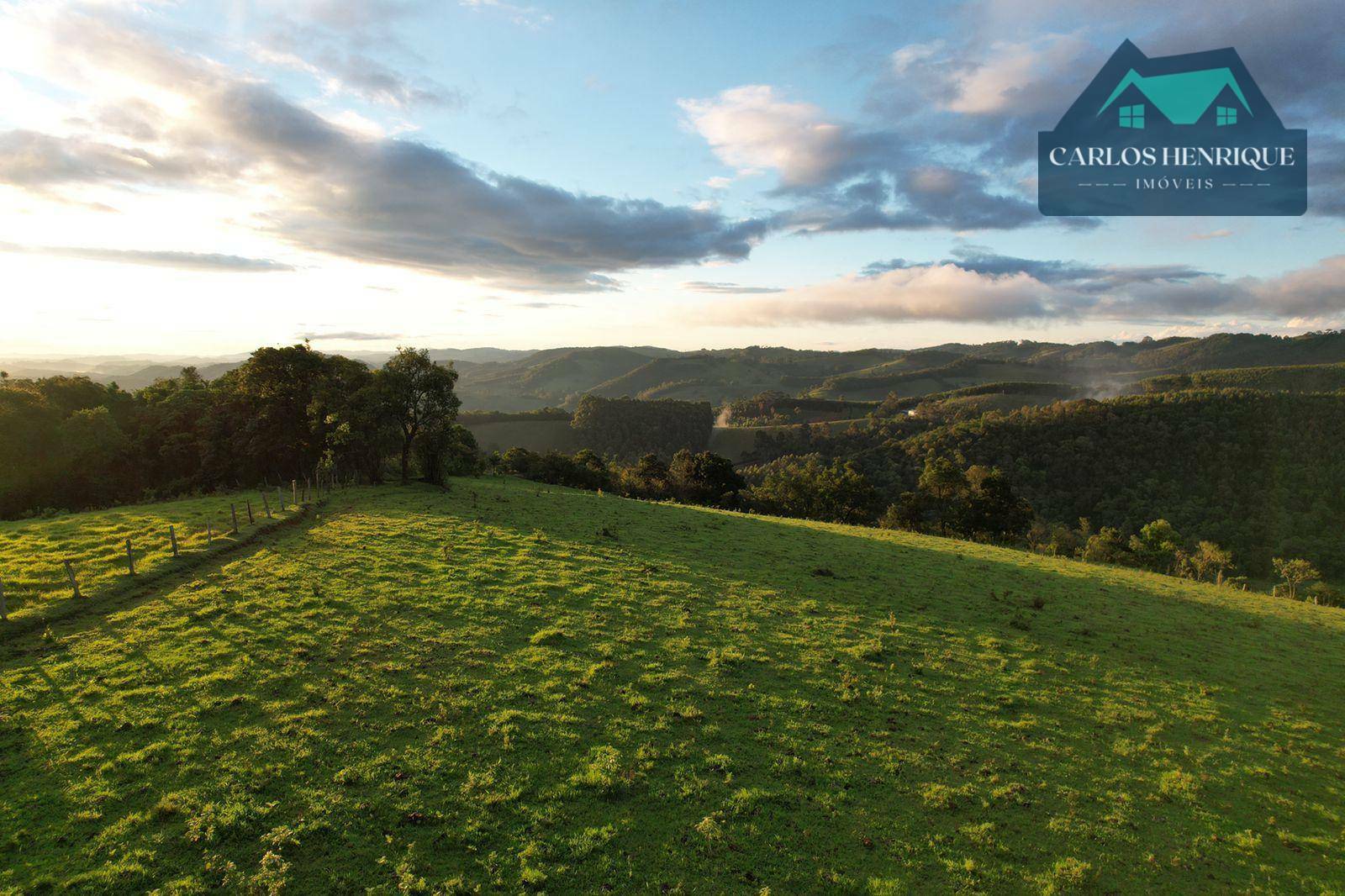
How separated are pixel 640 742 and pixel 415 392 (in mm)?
39735

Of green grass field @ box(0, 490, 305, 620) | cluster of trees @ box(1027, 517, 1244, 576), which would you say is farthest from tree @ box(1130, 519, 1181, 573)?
green grass field @ box(0, 490, 305, 620)

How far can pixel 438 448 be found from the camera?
4619 cm

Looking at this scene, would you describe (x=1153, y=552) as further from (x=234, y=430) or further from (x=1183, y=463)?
(x=1183, y=463)

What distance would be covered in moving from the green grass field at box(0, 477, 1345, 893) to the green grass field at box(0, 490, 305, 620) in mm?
2503

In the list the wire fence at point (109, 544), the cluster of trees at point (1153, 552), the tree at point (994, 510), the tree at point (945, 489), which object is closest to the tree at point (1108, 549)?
the cluster of trees at point (1153, 552)

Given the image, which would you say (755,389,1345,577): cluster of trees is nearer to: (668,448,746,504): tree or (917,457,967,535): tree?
(917,457,967,535): tree

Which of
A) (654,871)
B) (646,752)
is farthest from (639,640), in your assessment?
(654,871)

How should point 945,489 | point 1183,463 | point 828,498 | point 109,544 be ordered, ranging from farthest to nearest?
point 1183,463
point 828,498
point 945,489
point 109,544

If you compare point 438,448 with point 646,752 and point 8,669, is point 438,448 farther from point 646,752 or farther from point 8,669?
point 646,752

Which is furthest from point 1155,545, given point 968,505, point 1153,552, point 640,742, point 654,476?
point 640,742

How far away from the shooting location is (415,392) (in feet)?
146

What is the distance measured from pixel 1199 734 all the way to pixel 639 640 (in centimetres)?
1602

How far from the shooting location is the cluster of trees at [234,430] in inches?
1719

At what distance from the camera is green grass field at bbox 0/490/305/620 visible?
20.0m
